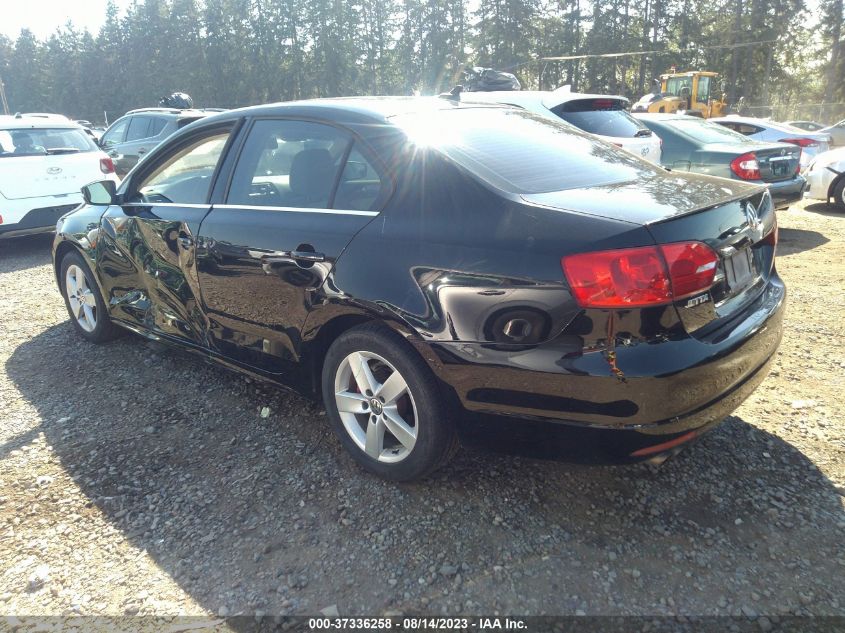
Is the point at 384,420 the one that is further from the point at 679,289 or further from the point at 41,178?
the point at 41,178

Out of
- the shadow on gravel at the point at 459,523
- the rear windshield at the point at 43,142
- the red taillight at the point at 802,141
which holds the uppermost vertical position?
the rear windshield at the point at 43,142

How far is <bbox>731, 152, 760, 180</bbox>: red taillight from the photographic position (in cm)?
710

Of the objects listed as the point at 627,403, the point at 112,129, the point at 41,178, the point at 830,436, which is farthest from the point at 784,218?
the point at 112,129

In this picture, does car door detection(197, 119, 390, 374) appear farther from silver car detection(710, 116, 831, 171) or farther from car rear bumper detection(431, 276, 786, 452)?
silver car detection(710, 116, 831, 171)

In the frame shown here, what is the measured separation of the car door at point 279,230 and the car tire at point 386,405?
29 centimetres

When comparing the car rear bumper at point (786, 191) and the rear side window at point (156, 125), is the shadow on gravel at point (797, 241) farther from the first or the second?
the rear side window at point (156, 125)

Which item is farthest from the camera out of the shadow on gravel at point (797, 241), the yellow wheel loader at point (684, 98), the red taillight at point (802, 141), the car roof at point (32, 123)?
the yellow wheel loader at point (684, 98)

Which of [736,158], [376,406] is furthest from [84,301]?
[736,158]

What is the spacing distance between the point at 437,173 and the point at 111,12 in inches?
2883

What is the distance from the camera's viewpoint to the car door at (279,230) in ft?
8.79

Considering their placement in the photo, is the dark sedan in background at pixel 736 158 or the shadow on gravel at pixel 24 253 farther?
the shadow on gravel at pixel 24 253

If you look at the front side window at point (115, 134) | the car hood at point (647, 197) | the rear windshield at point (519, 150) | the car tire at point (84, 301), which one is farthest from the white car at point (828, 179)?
the front side window at point (115, 134)

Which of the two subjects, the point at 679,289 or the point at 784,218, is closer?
the point at 679,289

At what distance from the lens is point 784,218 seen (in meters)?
8.90
